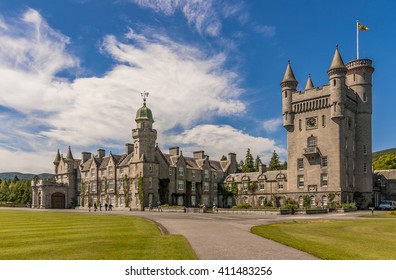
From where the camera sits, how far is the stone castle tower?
6238 centimetres

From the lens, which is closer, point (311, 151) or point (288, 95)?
point (311, 151)

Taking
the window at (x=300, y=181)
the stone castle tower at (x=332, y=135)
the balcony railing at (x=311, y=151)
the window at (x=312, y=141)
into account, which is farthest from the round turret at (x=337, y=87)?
the window at (x=300, y=181)

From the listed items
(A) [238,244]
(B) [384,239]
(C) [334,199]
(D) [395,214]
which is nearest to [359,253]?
(A) [238,244]

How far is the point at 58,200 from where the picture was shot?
85000mm

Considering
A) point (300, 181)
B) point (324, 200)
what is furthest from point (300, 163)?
point (324, 200)

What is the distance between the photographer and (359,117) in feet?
223

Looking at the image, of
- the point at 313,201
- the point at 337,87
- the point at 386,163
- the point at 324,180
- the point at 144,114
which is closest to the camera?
the point at 337,87

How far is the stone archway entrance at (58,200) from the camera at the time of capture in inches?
3287

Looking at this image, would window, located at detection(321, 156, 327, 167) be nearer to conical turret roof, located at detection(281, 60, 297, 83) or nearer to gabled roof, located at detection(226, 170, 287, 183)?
gabled roof, located at detection(226, 170, 287, 183)

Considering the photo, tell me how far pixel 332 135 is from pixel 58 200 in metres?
57.4

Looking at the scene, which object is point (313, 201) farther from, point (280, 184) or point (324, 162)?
point (280, 184)

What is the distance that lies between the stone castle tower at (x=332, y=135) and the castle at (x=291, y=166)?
6.0 inches

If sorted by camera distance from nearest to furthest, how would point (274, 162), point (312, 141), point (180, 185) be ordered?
1. point (312, 141)
2. point (180, 185)
3. point (274, 162)
